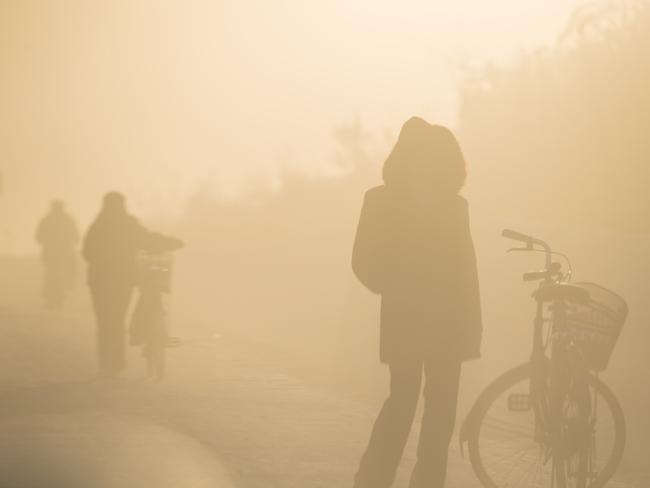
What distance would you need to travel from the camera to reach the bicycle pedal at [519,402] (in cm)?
675

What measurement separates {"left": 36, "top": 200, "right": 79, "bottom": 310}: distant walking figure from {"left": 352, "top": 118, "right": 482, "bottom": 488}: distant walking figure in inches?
684

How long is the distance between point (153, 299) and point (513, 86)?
59.6 ft

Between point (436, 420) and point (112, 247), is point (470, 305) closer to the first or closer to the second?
point (436, 420)

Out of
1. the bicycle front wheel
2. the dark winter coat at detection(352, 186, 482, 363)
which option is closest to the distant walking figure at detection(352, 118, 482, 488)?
the dark winter coat at detection(352, 186, 482, 363)

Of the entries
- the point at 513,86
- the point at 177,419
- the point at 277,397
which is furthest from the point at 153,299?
the point at 513,86

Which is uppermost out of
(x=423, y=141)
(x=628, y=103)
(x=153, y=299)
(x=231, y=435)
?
(x=628, y=103)

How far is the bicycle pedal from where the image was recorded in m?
6.75

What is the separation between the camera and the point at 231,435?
8.83 meters

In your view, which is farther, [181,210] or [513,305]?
[181,210]

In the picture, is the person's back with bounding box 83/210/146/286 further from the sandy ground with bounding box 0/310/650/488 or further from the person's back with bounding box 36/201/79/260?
the person's back with bounding box 36/201/79/260

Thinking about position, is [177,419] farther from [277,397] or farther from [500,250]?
[500,250]

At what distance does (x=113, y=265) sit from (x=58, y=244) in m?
10.5

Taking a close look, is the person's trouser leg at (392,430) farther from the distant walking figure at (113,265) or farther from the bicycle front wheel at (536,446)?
the distant walking figure at (113,265)

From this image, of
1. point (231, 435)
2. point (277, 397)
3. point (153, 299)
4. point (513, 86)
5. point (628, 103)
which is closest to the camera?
point (231, 435)
